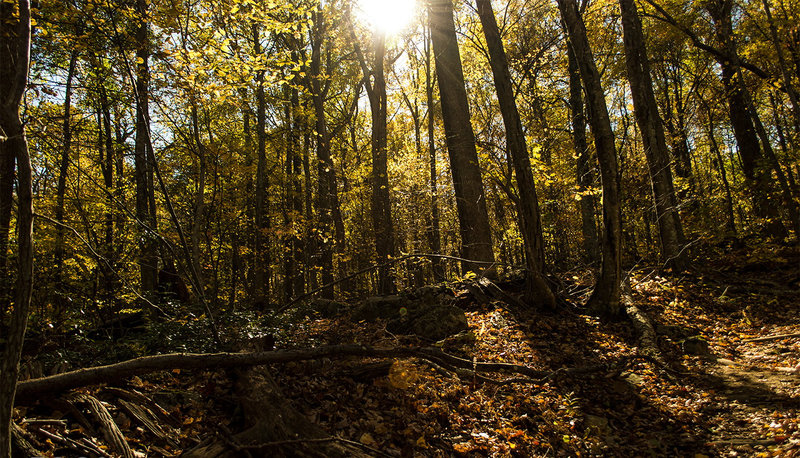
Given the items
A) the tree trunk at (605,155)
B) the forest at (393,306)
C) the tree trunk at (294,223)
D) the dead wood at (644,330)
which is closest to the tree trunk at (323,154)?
the tree trunk at (294,223)

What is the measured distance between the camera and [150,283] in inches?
391

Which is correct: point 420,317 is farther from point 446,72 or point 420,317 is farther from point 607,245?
point 446,72

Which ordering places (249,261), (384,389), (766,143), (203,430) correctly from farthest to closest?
(249,261), (766,143), (384,389), (203,430)

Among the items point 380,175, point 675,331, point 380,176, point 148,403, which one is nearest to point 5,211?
point 148,403

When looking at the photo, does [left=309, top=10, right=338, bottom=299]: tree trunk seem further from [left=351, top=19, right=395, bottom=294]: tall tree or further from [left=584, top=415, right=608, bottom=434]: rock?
[left=584, top=415, right=608, bottom=434]: rock

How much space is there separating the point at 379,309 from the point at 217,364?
3.87 metres

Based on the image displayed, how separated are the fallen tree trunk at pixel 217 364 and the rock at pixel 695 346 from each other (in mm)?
1655

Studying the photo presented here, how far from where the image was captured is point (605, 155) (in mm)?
6480

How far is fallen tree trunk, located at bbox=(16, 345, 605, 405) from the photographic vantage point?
2.98m

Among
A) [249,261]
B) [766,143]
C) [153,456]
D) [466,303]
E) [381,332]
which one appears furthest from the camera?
A: [249,261]

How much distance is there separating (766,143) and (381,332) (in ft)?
42.1

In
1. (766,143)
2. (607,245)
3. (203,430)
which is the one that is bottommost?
(203,430)

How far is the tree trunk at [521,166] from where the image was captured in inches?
267

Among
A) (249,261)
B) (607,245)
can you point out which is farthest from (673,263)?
(249,261)
